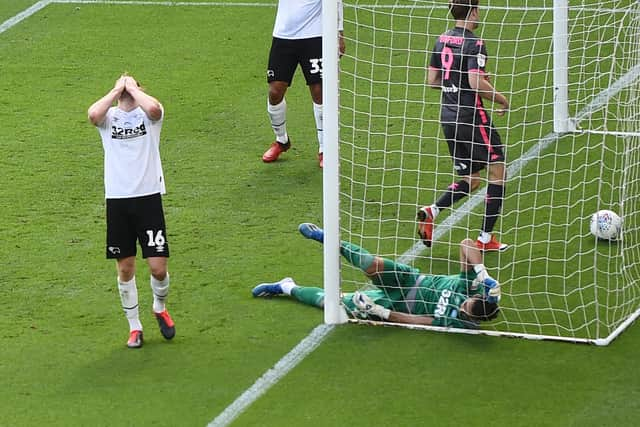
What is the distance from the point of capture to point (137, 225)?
8078mm

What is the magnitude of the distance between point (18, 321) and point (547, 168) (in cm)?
501

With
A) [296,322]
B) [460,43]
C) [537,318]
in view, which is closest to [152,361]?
[296,322]

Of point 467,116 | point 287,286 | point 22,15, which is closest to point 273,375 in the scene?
point 287,286

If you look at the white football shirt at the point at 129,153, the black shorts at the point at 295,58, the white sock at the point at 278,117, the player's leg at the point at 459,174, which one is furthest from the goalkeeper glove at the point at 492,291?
the white sock at the point at 278,117

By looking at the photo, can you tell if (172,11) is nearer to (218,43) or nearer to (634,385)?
(218,43)

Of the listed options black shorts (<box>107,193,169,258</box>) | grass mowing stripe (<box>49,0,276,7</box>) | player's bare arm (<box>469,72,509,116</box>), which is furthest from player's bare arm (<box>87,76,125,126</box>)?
grass mowing stripe (<box>49,0,276,7</box>)

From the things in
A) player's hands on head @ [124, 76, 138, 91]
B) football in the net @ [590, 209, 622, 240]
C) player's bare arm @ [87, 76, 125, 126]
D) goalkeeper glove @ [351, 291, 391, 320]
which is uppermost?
player's hands on head @ [124, 76, 138, 91]

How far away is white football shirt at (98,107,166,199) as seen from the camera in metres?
7.96

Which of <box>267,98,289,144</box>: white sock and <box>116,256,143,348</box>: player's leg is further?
<box>267,98,289,144</box>: white sock

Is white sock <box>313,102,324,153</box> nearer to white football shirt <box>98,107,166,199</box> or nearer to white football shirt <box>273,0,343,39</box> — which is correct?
white football shirt <box>273,0,343,39</box>

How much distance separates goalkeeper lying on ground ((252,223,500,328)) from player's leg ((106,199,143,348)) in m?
1.36

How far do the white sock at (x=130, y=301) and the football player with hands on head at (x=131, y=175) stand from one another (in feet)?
0.04

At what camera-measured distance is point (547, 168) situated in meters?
11.3

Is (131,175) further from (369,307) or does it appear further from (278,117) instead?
(278,117)
